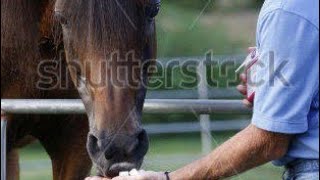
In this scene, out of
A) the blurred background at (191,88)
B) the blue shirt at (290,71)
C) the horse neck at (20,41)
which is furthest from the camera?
the blurred background at (191,88)

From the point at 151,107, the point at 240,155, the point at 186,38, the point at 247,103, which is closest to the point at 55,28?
the point at 151,107

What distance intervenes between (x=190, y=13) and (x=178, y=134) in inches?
82.5

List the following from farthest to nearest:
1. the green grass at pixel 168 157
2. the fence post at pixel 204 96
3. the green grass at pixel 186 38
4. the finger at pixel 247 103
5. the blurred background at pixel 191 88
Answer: the green grass at pixel 186 38 < the blurred background at pixel 191 88 < the green grass at pixel 168 157 < the fence post at pixel 204 96 < the finger at pixel 247 103

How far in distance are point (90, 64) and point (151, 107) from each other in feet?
0.96

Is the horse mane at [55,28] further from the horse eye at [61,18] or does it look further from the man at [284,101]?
the man at [284,101]

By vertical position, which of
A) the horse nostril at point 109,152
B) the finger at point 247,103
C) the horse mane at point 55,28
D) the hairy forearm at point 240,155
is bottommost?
the horse nostril at point 109,152

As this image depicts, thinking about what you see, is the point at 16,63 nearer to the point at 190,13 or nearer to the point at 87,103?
the point at 87,103

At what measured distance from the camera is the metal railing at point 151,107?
8.27 ft

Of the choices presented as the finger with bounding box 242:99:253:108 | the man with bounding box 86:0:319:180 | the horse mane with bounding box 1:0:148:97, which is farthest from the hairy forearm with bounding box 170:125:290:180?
the horse mane with bounding box 1:0:148:97

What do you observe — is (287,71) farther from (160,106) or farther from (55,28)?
(55,28)

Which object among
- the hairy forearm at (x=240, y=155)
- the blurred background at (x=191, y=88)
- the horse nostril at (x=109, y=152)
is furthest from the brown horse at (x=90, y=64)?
the blurred background at (x=191, y=88)

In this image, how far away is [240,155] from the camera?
2191 millimetres

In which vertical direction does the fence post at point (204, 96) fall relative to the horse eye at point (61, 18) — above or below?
below

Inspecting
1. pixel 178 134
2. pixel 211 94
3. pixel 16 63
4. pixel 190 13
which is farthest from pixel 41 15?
pixel 190 13
